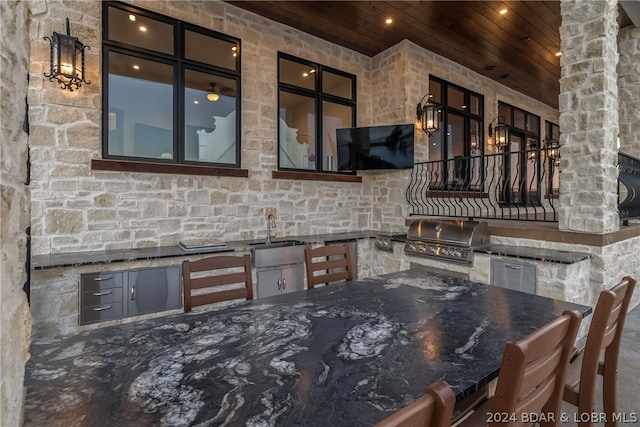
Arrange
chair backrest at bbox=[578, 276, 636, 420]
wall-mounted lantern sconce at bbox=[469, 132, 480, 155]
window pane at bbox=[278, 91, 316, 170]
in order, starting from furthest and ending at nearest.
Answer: wall-mounted lantern sconce at bbox=[469, 132, 480, 155]
window pane at bbox=[278, 91, 316, 170]
chair backrest at bbox=[578, 276, 636, 420]

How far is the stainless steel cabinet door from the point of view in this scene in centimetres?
281

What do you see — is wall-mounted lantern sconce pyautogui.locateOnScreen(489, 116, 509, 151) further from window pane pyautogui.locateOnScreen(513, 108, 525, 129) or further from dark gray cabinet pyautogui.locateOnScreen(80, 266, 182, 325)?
dark gray cabinet pyautogui.locateOnScreen(80, 266, 182, 325)

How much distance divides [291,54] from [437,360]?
4.49 metres

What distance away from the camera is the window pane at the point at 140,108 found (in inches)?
132

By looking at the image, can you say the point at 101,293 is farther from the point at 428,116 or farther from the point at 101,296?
the point at 428,116

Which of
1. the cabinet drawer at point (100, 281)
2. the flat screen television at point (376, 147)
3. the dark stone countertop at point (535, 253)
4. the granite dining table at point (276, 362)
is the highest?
the flat screen television at point (376, 147)

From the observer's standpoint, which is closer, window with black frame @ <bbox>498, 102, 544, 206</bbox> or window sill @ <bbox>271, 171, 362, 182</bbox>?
window sill @ <bbox>271, 171, 362, 182</bbox>

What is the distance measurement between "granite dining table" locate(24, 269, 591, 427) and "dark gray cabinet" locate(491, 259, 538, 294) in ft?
4.93

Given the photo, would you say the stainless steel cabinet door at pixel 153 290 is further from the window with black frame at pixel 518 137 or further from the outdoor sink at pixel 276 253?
the window with black frame at pixel 518 137

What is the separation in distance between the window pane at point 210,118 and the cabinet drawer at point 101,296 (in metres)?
1.69

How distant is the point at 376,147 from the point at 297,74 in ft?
5.16

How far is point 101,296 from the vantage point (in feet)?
8.83

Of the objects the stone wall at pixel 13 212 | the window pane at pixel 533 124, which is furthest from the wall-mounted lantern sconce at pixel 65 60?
the window pane at pixel 533 124

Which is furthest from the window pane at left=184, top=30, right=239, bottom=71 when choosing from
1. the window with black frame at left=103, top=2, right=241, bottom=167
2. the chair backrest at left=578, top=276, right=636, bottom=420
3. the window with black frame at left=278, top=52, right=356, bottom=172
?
the chair backrest at left=578, top=276, right=636, bottom=420
